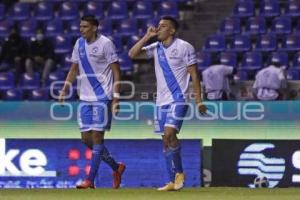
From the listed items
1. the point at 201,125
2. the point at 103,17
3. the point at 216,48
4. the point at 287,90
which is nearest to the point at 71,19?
the point at 103,17

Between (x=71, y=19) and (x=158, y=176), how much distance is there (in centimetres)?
972

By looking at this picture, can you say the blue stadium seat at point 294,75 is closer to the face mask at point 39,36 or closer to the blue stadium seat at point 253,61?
the blue stadium seat at point 253,61

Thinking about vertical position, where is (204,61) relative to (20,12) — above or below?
below

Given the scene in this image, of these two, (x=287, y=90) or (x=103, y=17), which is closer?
(x=287, y=90)

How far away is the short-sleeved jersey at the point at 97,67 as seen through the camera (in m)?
13.4

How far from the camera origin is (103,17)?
25.2m

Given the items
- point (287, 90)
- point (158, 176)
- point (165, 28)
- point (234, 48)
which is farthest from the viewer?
point (234, 48)

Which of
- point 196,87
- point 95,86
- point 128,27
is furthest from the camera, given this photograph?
point 128,27

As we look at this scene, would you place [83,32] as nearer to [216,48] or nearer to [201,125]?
[201,125]

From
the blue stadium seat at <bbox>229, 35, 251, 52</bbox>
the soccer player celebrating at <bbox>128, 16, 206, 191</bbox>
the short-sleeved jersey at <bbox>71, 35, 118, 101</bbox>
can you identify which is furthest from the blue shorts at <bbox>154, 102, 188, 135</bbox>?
the blue stadium seat at <bbox>229, 35, 251, 52</bbox>

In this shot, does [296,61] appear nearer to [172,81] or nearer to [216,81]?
[216,81]

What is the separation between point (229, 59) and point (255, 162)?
21.1 feet

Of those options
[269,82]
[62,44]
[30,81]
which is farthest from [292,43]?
[30,81]

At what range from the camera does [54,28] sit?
25.1 m
